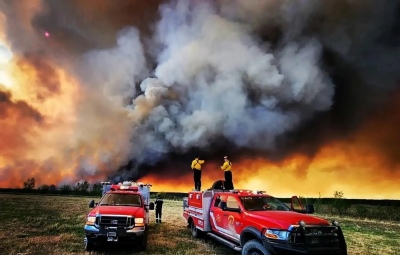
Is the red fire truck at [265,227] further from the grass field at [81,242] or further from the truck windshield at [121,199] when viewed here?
the truck windshield at [121,199]

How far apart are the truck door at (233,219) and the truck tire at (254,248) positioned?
830mm

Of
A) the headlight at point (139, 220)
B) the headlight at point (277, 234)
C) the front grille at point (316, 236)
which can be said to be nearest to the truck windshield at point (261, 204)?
the headlight at point (277, 234)

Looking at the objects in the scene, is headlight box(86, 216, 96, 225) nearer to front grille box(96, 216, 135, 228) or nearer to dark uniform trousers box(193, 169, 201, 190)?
front grille box(96, 216, 135, 228)

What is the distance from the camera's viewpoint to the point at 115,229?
368 inches

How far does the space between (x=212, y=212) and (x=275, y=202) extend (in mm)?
2656

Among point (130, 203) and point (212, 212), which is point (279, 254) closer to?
point (212, 212)

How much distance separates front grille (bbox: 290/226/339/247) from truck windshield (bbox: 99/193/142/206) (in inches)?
269

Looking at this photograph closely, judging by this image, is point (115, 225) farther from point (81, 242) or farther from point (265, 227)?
point (265, 227)

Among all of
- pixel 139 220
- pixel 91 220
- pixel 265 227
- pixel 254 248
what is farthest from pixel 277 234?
pixel 91 220

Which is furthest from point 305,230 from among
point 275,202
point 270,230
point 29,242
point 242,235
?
point 29,242

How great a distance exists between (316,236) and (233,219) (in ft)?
9.19

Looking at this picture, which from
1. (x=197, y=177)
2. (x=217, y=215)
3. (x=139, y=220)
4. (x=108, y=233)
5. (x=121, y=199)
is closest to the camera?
(x=108, y=233)

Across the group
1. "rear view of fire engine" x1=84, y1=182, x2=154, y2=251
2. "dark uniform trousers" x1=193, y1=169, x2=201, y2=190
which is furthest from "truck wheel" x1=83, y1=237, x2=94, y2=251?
"dark uniform trousers" x1=193, y1=169, x2=201, y2=190

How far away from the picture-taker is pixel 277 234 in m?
6.93
